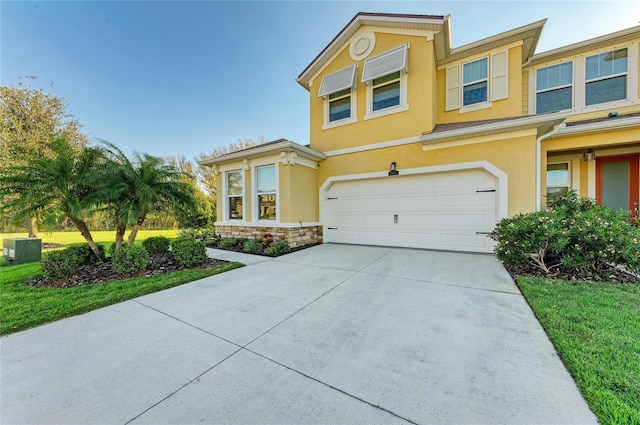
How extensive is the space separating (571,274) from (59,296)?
9.01 m

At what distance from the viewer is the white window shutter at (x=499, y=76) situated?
7246 mm

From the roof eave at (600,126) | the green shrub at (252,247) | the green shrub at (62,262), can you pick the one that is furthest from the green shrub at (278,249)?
the roof eave at (600,126)

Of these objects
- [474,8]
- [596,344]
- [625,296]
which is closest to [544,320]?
[596,344]

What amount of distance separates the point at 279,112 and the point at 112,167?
37.3ft

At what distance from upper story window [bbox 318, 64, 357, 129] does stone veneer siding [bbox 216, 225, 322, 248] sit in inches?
158

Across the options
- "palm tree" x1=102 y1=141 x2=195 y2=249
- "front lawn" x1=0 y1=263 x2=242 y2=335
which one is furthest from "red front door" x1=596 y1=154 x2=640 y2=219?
"palm tree" x1=102 y1=141 x2=195 y2=249

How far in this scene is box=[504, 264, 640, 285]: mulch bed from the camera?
4.16 meters

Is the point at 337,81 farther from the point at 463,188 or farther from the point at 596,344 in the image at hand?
the point at 596,344

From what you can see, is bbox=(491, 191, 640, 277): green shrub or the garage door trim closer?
bbox=(491, 191, 640, 277): green shrub

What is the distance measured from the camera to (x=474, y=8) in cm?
733

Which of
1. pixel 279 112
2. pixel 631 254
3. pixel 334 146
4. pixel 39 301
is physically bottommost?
pixel 39 301

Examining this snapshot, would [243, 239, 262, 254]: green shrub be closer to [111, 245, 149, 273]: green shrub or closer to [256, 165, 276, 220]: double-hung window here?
[256, 165, 276, 220]: double-hung window

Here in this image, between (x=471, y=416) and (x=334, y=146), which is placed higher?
(x=334, y=146)

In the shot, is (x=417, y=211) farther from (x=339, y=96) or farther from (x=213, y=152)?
(x=213, y=152)
